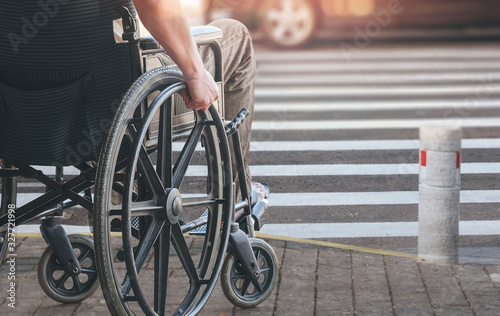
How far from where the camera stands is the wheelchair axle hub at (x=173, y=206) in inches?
127

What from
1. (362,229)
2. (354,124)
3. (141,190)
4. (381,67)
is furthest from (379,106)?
(141,190)

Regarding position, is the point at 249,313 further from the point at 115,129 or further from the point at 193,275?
the point at 115,129

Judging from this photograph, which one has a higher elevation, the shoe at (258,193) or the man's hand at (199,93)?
the man's hand at (199,93)

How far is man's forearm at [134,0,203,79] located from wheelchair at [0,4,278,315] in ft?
0.23

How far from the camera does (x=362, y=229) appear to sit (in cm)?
589

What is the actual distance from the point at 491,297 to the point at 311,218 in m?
2.17

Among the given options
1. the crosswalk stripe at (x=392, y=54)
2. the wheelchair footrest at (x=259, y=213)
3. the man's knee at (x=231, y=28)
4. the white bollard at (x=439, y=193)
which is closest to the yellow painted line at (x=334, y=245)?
the white bollard at (x=439, y=193)

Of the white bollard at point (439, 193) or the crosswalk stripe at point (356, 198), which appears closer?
the white bollard at point (439, 193)

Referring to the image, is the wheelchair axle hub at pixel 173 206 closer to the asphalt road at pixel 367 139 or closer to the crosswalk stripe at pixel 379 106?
the asphalt road at pixel 367 139

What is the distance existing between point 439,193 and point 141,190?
2.18m

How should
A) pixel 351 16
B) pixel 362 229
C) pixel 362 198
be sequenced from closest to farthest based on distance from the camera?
pixel 362 229
pixel 362 198
pixel 351 16

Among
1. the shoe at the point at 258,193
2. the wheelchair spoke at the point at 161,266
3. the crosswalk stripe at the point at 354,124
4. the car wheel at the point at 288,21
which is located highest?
the car wheel at the point at 288,21

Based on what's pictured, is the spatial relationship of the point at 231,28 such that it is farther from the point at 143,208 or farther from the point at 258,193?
the point at 143,208

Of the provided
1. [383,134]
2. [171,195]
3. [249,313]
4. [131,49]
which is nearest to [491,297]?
[249,313]
